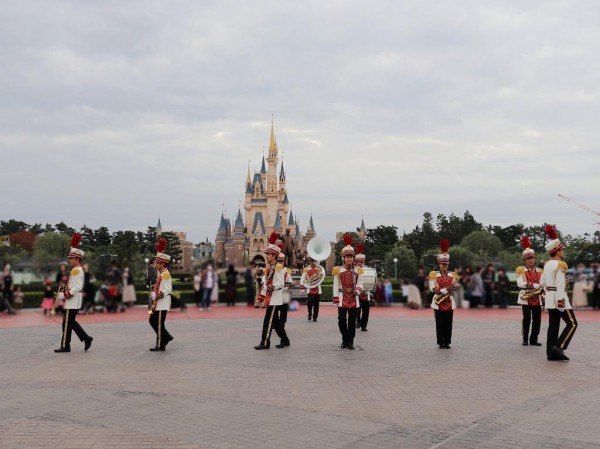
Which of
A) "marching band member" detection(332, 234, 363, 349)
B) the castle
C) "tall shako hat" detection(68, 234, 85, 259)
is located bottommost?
"marching band member" detection(332, 234, 363, 349)

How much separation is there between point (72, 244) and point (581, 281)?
792 inches

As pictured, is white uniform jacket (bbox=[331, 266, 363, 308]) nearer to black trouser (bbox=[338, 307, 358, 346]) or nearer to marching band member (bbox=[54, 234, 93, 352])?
black trouser (bbox=[338, 307, 358, 346])

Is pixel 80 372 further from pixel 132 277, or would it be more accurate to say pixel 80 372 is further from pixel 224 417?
pixel 132 277

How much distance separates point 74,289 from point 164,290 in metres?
1.78

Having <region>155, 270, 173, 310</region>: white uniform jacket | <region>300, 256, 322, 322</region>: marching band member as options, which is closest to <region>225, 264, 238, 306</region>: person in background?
<region>155, 270, 173, 310</region>: white uniform jacket

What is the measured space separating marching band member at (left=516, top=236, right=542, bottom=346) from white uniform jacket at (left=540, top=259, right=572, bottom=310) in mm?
2299

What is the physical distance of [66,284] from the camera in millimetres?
12766

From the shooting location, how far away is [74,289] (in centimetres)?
1260

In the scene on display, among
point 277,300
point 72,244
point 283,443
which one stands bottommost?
point 283,443

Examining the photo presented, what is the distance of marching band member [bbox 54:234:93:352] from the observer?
41.1 feet

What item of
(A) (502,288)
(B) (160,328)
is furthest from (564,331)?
(A) (502,288)

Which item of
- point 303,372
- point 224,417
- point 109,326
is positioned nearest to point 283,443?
point 224,417

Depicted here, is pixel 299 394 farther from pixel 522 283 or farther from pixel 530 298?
pixel 522 283

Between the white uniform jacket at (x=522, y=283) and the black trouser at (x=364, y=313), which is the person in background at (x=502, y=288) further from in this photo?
the white uniform jacket at (x=522, y=283)
